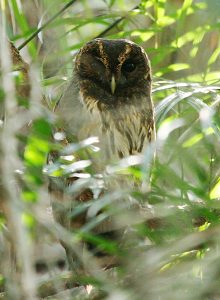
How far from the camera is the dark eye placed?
307cm

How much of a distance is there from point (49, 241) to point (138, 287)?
1.10m

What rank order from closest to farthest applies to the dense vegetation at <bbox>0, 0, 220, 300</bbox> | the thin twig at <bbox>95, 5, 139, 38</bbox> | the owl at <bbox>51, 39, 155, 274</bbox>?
the dense vegetation at <bbox>0, 0, 220, 300</bbox> → the owl at <bbox>51, 39, 155, 274</bbox> → the thin twig at <bbox>95, 5, 139, 38</bbox>

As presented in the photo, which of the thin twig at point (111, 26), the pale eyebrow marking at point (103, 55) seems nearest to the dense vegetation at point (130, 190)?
the thin twig at point (111, 26)

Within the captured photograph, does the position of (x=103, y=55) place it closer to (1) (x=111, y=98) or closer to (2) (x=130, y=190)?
(1) (x=111, y=98)

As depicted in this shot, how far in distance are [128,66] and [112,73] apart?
105 millimetres

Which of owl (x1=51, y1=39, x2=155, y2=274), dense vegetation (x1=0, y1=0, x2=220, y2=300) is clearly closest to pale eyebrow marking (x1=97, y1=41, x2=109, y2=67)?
owl (x1=51, y1=39, x2=155, y2=274)

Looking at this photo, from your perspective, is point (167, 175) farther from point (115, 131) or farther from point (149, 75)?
point (149, 75)

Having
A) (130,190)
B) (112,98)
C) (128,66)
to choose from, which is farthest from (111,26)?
(130,190)

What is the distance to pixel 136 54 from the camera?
10.1 ft

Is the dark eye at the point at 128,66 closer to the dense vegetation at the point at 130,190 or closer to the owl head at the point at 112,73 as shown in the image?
the owl head at the point at 112,73

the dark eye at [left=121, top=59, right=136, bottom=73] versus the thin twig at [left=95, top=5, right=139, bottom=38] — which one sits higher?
the thin twig at [left=95, top=5, right=139, bottom=38]

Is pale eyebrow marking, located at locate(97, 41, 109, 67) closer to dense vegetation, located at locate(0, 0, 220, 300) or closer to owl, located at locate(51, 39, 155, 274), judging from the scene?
owl, located at locate(51, 39, 155, 274)

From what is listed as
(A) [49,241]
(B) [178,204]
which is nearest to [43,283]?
(A) [49,241]

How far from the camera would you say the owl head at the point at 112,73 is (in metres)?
2.97
